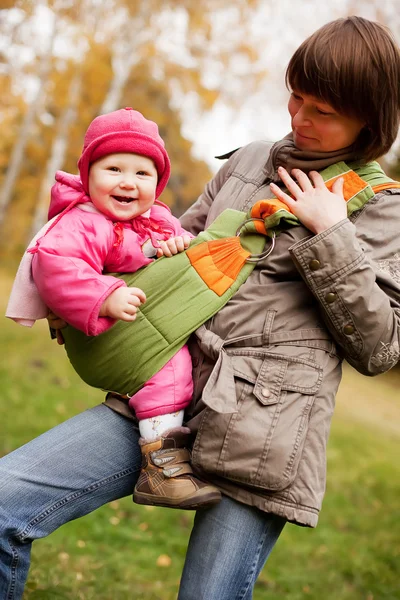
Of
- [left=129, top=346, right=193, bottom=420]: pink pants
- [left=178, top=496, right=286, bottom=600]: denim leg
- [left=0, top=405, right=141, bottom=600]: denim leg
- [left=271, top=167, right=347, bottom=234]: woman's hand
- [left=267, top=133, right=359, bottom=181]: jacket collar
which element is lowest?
[left=178, top=496, right=286, bottom=600]: denim leg

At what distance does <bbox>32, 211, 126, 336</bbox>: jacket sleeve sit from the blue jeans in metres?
0.41

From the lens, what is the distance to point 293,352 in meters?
2.11

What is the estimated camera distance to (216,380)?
81.4 inches

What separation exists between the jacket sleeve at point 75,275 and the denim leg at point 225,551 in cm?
65

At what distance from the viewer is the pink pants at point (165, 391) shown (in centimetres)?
217

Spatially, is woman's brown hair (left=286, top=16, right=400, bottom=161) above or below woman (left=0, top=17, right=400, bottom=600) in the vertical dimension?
above

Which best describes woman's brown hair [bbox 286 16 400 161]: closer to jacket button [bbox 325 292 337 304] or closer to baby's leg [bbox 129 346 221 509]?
jacket button [bbox 325 292 337 304]

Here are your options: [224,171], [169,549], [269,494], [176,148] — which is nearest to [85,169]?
[224,171]

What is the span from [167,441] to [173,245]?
593mm

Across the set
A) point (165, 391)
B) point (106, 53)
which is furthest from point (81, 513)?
point (106, 53)

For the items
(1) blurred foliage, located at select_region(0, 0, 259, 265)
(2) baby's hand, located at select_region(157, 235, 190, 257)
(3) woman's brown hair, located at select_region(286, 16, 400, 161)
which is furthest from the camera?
(1) blurred foliage, located at select_region(0, 0, 259, 265)

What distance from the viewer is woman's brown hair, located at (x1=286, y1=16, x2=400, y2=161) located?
210 centimetres

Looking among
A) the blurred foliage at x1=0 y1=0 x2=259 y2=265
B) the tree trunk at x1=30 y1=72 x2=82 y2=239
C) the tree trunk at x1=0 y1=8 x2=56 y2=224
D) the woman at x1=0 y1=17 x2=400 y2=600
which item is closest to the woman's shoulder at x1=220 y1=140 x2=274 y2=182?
the woman at x1=0 y1=17 x2=400 y2=600

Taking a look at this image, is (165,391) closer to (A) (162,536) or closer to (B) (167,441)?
(B) (167,441)
